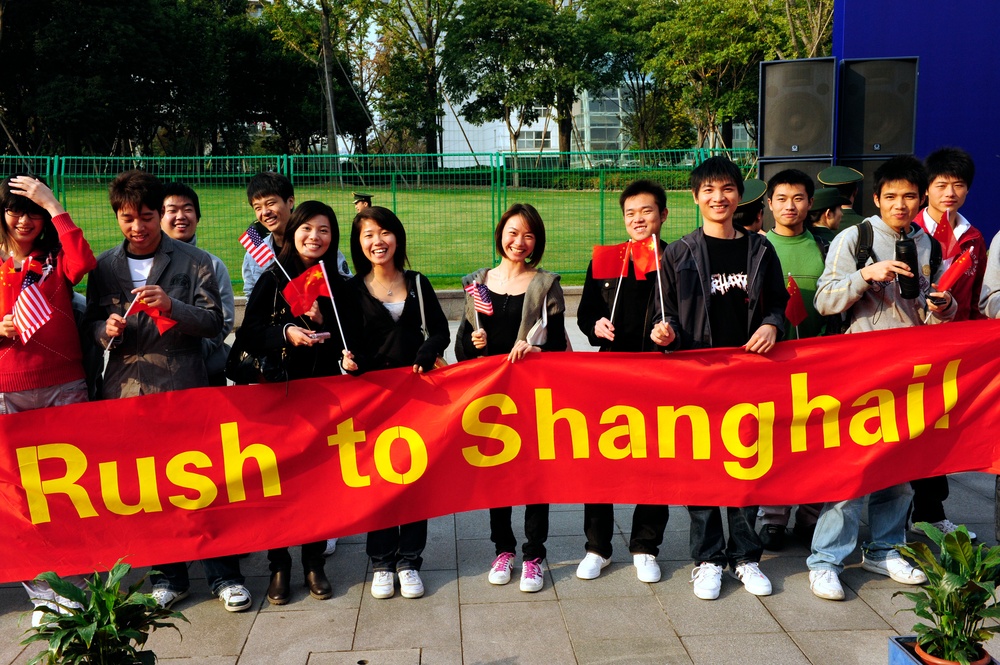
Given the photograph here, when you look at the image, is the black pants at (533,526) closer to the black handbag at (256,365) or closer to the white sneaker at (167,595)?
the black handbag at (256,365)

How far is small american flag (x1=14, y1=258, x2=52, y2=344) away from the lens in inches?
150

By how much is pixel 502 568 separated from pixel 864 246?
224 centimetres

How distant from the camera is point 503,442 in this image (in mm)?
4207

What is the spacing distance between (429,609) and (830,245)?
2.52m

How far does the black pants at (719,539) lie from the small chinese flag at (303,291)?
198 centimetres

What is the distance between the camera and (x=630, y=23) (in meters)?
48.5

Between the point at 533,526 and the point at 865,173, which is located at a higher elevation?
the point at 865,173

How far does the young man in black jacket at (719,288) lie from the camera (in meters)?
4.03

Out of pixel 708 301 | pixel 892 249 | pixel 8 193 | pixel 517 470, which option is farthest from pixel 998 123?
pixel 8 193

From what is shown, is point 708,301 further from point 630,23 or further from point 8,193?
point 630,23

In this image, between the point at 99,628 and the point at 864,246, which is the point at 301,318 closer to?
the point at 99,628

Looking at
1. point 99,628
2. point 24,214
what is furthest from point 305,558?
point 24,214

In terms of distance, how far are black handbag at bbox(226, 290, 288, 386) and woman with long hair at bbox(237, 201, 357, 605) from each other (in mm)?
15

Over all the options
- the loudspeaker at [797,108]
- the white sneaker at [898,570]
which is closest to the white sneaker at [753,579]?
the white sneaker at [898,570]
